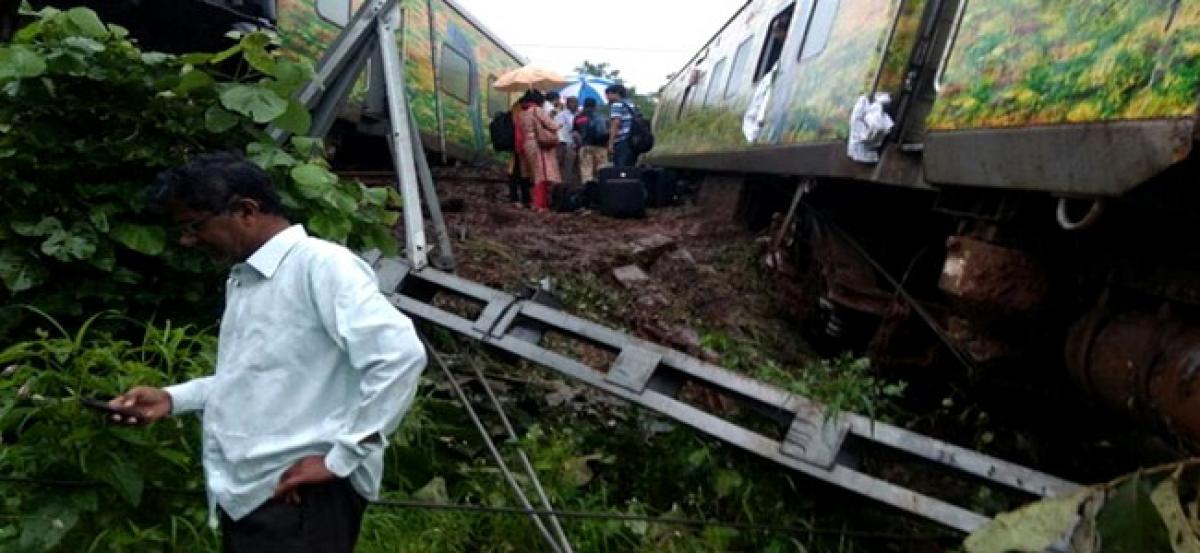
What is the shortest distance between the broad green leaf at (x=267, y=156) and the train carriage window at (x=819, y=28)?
3.64 metres

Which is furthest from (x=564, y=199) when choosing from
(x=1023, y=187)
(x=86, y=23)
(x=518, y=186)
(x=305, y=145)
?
(x=1023, y=187)

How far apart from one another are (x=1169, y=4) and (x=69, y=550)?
349 centimetres

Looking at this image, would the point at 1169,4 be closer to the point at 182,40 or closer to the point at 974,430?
the point at 974,430

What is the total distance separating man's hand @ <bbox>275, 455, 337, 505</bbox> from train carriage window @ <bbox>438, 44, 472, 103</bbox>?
1024 cm

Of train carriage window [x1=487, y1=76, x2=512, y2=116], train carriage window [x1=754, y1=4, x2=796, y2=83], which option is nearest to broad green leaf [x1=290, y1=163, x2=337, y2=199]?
train carriage window [x1=754, y1=4, x2=796, y2=83]

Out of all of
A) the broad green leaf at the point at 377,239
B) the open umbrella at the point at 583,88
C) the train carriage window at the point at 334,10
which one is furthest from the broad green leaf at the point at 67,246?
the open umbrella at the point at 583,88

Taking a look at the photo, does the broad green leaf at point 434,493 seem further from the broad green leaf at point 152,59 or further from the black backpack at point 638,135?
the black backpack at point 638,135

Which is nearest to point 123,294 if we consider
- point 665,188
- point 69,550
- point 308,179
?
point 308,179

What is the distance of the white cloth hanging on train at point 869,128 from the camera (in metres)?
4.27

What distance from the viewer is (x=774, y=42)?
816 cm

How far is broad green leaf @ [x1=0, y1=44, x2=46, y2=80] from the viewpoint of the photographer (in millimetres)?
3303

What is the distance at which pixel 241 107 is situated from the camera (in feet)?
11.9

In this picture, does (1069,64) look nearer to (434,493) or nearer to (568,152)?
(434,493)

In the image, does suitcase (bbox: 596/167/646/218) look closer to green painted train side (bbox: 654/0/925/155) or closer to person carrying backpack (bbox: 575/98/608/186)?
green painted train side (bbox: 654/0/925/155)
